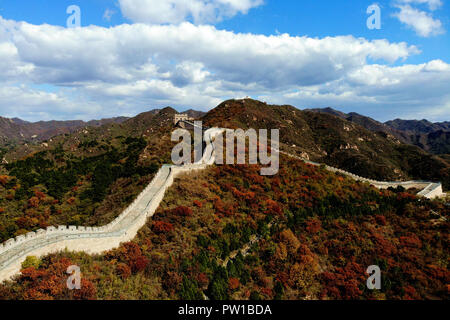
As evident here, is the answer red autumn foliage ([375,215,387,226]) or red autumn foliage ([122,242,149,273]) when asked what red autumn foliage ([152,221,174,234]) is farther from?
red autumn foliage ([375,215,387,226])

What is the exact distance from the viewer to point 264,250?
1097 inches

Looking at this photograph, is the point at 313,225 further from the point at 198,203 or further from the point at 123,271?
the point at 123,271

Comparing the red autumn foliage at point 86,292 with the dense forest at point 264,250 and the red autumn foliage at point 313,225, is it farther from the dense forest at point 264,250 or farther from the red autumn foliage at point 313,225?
the red autumn foliage at point 313,225

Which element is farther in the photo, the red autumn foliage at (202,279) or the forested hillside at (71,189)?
the forested hillside at (71,189)

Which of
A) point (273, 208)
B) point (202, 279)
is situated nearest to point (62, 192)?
point (273, 208)

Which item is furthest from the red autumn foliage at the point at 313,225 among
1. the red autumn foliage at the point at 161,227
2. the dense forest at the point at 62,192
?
the dense forest at the point at 62,192

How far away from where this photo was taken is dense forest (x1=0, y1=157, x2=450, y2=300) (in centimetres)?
2067

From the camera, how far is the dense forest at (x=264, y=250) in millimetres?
20672

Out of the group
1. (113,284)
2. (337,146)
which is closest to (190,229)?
(113,284)

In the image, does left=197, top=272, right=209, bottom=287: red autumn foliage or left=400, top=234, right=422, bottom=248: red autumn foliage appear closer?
left=197, top=272, right=209, bottom=287: red autumn foliage

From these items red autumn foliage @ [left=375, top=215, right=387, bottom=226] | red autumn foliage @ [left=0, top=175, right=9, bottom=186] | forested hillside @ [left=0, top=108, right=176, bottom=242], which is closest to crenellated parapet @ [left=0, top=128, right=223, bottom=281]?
forested hillside @ [left=0, top=108, right=176, bottom=242]
